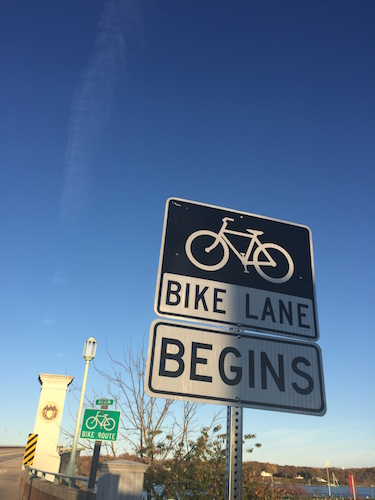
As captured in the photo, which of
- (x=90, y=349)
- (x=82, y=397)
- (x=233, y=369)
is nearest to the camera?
(x=233, y=369)

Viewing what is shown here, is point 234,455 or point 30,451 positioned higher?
point 234,455

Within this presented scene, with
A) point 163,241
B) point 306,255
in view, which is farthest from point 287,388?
point 163,241

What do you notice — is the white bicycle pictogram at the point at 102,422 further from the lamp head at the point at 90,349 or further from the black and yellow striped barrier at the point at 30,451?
the black and yellow striped barrier at the point at 30,451

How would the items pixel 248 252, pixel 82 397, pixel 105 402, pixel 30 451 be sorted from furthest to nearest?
pixel 30 451, pixel 82 397, pixel 105 402, pixel 248 252

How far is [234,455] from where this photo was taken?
1909mm

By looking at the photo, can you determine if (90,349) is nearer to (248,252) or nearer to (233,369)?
(248,252)

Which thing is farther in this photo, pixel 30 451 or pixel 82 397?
pixel 30 451

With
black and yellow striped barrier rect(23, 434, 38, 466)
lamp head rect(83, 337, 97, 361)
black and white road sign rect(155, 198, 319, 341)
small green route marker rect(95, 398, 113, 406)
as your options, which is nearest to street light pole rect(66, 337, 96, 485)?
lamp head rect(83, 337, 97, 361)

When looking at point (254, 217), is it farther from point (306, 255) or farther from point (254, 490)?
point (254, 490)

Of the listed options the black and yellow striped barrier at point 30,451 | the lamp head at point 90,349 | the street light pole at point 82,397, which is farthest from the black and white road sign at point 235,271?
the black and yellow striped barrier at point 30,451

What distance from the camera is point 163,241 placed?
244 centimetres

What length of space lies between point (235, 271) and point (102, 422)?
23.4ft

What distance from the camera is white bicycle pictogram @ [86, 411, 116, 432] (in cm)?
810

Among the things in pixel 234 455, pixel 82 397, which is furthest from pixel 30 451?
pixel 234 455
